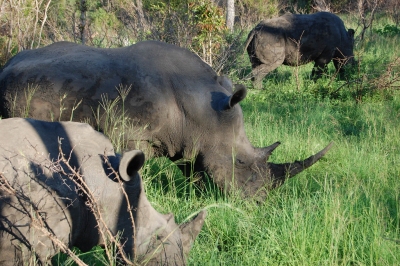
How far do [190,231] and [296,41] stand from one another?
8740 mm

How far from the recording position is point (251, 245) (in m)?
4.04

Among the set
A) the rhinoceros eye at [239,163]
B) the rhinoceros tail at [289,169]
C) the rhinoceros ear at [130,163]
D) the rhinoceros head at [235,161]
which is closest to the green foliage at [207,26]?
the rhinoceros head at [235,161]

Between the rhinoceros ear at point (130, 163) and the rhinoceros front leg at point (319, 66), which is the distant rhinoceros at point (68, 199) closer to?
the rhinoceros ear at point (130, 163)

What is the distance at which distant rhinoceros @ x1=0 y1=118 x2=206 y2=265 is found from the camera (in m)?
2.91

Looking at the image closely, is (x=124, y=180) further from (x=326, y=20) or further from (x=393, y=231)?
(x=326, y=20)

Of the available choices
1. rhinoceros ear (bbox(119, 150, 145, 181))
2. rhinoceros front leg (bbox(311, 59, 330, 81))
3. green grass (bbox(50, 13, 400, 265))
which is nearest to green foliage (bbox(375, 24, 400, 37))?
rhinoceros front leg (bbox(311, 59, 330, 81))

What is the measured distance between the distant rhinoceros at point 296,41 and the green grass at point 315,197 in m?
2.62

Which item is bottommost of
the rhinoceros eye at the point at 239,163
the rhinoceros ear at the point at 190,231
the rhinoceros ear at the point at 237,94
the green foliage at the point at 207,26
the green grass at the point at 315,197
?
the green grass at the point at 315,197

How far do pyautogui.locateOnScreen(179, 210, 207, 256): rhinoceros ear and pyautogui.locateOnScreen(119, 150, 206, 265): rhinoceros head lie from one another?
0.05 feet

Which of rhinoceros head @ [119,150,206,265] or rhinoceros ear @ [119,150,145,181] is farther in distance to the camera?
rhinoceros head @ [119,150,206,265]

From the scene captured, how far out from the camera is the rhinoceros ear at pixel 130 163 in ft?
9.80

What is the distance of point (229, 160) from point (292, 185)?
636mm

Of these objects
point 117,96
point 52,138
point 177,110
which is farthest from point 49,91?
point 52,138

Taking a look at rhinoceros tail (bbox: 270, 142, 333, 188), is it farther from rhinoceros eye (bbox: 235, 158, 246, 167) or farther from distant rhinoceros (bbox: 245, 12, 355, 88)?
distant rhinoceros (bbox: 245, 12, 355, 88)
